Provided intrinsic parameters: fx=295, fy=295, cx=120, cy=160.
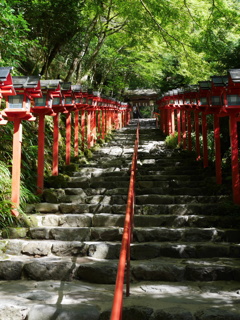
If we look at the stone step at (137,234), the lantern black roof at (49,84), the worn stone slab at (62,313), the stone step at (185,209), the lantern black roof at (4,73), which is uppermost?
the lantern black roof at (49,84)

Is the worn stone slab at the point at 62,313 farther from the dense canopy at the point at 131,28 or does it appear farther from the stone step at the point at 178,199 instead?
the dense canopy at the point at 131,28

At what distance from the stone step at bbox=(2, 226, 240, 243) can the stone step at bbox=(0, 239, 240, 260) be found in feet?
0.82

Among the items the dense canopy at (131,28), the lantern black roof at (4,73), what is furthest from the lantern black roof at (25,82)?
the dense canopy at (131,28)

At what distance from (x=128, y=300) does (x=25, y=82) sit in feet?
13.9

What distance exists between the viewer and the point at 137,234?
17.0ft

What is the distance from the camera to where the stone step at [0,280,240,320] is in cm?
313

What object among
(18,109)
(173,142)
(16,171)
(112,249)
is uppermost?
(18,109)

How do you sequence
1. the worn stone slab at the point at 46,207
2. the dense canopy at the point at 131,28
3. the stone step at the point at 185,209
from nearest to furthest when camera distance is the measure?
the stone step at the point at 185,209 < the worn stone slab at the point at 46,207 < the dense canopy at the point at 131,28

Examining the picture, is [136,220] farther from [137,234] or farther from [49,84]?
[49,84]

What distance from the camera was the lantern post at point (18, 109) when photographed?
18.2 feet

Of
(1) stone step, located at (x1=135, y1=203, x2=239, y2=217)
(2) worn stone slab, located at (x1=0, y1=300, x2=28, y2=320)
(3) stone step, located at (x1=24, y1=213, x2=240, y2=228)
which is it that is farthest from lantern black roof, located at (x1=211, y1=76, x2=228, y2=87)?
(2) worn stone slab, located at (x1=0, y1=300, x2=28, y2=320)

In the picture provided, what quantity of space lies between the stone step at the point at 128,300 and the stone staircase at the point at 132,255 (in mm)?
11

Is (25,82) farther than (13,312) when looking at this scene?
Yes

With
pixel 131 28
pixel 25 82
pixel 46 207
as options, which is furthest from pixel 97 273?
pixel 131 28
